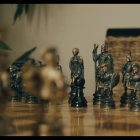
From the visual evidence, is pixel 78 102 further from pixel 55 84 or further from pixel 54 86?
pixel 54 86

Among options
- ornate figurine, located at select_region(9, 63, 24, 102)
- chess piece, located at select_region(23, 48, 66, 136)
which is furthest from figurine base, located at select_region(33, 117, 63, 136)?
ornate figurine, located at select_region(9, 63, 24, 102)

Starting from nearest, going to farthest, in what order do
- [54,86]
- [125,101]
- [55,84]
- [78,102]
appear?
[54,86], [55,84], [78,102], [125,101]

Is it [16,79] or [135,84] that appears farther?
[16,79]

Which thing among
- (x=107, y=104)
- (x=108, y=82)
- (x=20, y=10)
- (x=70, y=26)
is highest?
(x=20, y=10)

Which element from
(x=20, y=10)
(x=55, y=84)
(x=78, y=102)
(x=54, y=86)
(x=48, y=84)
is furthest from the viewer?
(x=20, y=10)

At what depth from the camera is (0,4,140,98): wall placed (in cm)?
291

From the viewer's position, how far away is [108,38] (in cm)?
281

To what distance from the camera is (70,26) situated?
9.89 feet

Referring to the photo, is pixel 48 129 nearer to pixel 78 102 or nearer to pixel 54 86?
pixel 54 86

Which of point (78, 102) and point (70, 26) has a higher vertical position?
point (70, 26)

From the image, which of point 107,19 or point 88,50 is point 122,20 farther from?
point 88,50

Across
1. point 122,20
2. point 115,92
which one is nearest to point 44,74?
point 115,92

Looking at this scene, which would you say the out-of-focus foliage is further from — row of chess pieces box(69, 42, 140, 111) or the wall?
row of chess pieces box(69, 42, 140, 111)

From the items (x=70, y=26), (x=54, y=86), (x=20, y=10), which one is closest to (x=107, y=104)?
(x=54, y=86)
